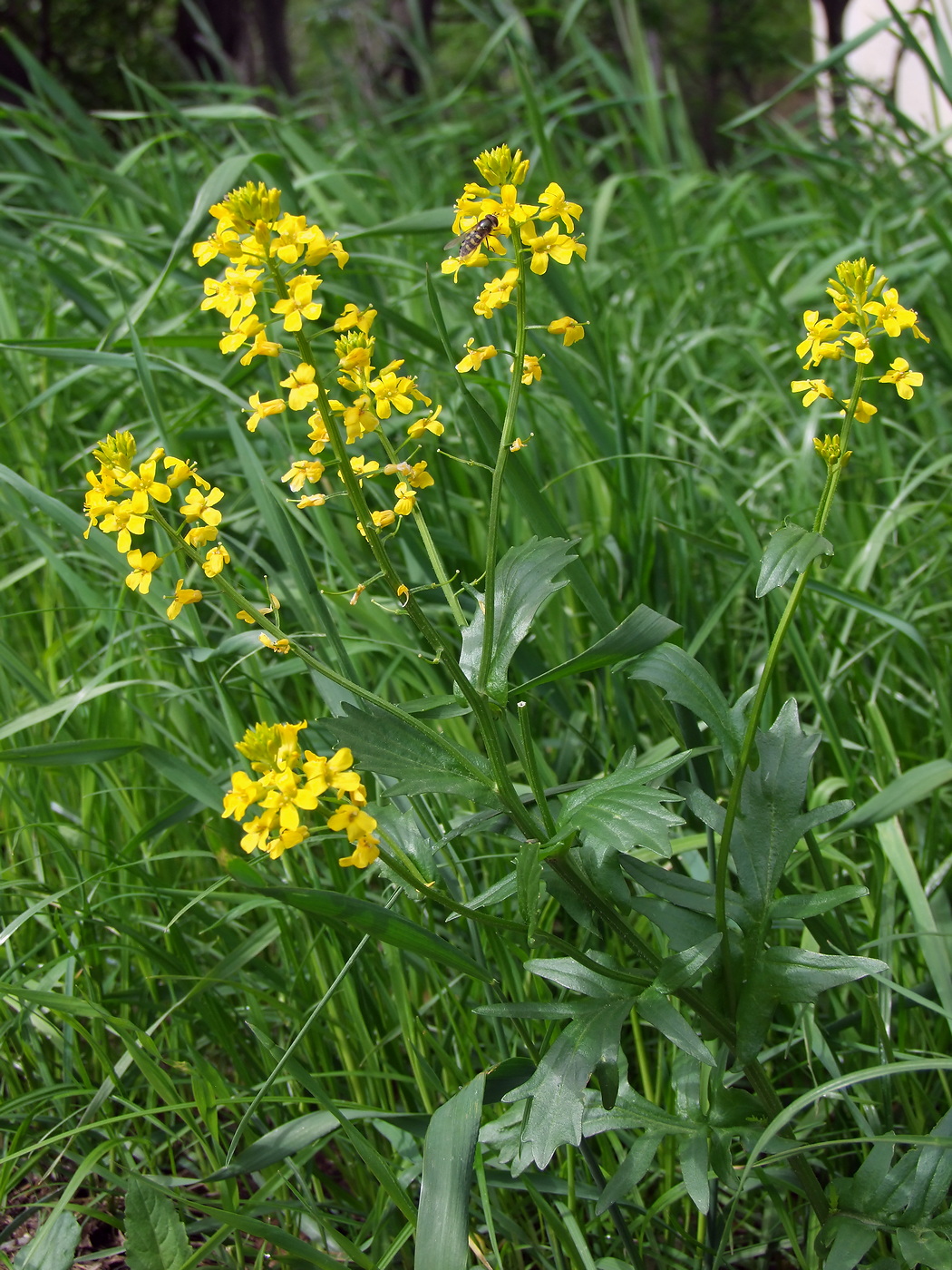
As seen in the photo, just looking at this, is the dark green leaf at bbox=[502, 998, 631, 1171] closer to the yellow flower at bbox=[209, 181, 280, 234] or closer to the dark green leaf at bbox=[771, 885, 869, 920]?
the dark green leaf at bbox=[771, 885, 869, 920]

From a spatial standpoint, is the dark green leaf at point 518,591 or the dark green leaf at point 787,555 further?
the dark green leaf at point 518,591

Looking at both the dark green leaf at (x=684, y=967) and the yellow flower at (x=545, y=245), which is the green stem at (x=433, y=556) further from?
the dark green leaf at (x=684, y=967)

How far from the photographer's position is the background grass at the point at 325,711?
123cm

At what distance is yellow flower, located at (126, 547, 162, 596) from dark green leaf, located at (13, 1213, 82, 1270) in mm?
603

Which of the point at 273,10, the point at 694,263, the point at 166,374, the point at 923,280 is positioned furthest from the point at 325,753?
the point at 273,10

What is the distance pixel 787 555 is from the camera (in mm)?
893

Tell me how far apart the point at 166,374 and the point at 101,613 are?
2.59 feet

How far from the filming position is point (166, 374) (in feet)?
7.57

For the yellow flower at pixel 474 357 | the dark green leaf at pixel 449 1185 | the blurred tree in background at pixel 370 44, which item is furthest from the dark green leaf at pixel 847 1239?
the blurred tree in background at pixel 370 44

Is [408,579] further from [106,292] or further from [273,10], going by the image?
[273,10]

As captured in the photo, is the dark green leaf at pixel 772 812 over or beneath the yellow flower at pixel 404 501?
beneath

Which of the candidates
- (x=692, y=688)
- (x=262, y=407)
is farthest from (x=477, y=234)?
(x=692, y=688)

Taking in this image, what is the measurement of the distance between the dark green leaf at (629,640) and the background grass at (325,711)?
26 cm

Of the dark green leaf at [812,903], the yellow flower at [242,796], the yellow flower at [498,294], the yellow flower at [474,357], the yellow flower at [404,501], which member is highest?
the yellow flower at [498,294]
